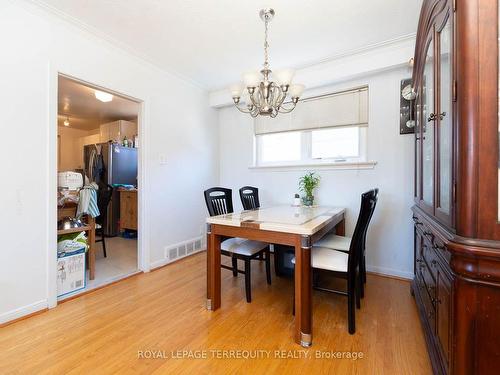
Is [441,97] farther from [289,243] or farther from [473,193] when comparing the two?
[289,243]

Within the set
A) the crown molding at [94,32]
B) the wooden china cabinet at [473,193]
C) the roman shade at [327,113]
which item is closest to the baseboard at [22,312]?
the crown molding at [94,32]

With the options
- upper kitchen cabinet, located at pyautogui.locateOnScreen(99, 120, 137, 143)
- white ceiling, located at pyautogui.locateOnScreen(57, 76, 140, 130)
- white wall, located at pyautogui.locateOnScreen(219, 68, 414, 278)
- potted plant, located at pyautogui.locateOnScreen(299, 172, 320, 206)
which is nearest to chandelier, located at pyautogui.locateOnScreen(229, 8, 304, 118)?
potted plant, located at pyautogui.locateOnScreen(299, 172, 320, 206)

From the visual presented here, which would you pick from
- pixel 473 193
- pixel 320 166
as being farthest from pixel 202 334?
pixel 320 166

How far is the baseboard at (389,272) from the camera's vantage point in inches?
103

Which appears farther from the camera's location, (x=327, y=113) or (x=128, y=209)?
(x=128, y=209)

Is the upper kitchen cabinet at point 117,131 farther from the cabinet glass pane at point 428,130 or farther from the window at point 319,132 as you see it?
the cabinet glass pane at point 428,130

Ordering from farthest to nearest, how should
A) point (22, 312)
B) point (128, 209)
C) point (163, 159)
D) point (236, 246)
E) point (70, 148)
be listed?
point (70, 148) < point (128, 209) < point (163, 159) < point (236, 246) < point (22, 312)

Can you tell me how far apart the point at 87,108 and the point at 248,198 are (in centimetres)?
351

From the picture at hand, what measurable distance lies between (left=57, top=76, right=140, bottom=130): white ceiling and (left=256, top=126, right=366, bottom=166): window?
6.07 feet

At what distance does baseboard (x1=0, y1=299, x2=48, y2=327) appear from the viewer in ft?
5.81

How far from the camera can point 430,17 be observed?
1382 mm

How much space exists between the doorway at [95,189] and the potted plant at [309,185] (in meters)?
1.96

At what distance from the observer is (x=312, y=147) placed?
3.22 m

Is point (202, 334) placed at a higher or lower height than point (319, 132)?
lower
